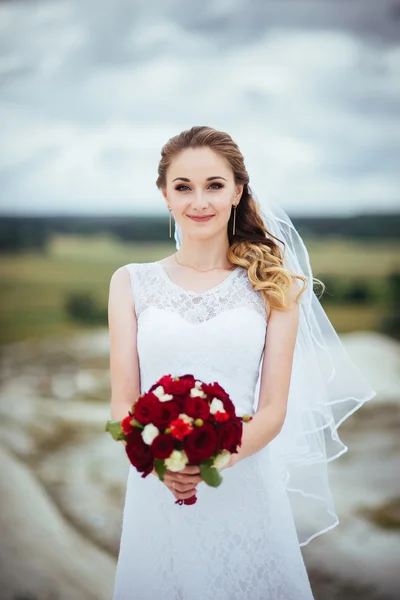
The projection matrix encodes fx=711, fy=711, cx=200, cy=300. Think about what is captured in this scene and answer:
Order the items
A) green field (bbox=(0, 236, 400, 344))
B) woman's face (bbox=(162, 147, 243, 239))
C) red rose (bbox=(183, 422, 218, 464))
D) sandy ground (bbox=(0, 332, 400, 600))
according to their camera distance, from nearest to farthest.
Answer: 1. red rose (bbox=(183, 422, 218, 464))
2. woman's face (bbox=(162, 147, 243, 239))
3. sandy ground (bbox=(0, 332, 400, 600))
4. green field (bbox=(0, 236, 400, 344))

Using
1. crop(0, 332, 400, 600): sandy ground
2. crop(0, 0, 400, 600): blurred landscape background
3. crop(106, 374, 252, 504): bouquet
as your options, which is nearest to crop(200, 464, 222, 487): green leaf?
crop(106, 374, 252, 504): bouquet

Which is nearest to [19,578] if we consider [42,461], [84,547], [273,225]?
[84,547]

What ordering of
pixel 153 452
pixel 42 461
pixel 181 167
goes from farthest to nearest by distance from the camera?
pixel 42 461, pixel 181 167, pixel 153 452

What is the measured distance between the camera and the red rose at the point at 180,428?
186cm

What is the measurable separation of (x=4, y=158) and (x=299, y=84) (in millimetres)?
3047

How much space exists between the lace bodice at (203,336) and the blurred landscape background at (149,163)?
13.6ft

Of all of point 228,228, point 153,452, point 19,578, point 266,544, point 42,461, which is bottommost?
point 19,578

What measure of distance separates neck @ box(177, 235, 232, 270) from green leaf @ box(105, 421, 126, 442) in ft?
2.26

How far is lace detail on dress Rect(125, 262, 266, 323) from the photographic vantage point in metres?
2.36

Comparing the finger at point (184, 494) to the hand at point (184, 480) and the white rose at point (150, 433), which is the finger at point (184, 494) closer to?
the hand at point (184, 480)

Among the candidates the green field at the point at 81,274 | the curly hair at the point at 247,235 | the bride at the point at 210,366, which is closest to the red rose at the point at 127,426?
the bride at the point at 210,366

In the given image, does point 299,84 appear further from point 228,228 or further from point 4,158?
point 228,228

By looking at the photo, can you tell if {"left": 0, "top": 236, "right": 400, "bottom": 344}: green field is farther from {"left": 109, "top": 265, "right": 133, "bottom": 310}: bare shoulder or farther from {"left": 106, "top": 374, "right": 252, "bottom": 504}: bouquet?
{"left": 106, "top": 374, "right": 252, "bottom": 504}: bouquet

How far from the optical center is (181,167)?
234cm
